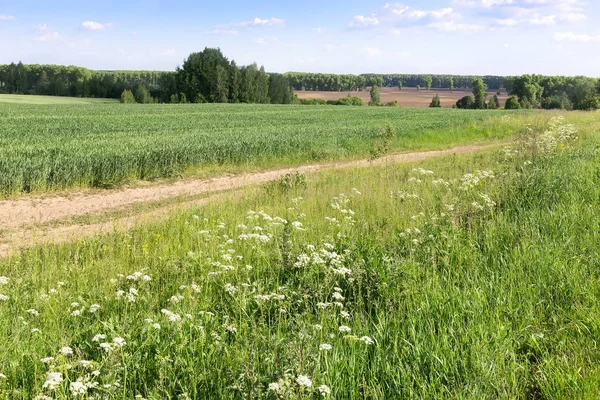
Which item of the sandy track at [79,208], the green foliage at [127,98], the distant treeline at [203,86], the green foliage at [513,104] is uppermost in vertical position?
the distant treeline at [203,86]

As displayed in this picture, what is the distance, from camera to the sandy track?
926 centimetres

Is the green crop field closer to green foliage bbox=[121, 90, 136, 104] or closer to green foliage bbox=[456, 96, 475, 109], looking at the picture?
green foliage bbox=[121, 90, 136, 104]

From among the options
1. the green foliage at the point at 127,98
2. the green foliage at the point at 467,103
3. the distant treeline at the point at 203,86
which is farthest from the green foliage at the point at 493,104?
the green foliage at the point at 127,98

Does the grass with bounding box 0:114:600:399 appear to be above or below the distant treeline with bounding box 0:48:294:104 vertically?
below

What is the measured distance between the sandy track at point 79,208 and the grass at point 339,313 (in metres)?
1.85

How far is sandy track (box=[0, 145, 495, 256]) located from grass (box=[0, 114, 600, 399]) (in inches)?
72.9

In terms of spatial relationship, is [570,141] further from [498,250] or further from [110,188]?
[110,188]

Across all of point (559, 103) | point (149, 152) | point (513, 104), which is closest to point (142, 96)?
point (149, 152)

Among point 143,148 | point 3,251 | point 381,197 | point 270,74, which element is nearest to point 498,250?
point 381,197

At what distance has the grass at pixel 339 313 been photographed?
2.99m

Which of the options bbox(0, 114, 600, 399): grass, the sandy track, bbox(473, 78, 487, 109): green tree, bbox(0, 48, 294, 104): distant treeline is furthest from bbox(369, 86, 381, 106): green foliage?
bbox(0, 114, 600, 399): grass

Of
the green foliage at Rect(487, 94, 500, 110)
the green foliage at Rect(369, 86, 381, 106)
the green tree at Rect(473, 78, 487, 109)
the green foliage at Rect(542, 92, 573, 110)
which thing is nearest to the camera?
the green foliage at Rect(542, 92, 573, 110)

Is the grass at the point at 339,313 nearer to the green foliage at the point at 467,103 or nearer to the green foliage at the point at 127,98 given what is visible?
the green foliage at the point at 127,98

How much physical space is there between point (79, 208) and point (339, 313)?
10291 millimetres
